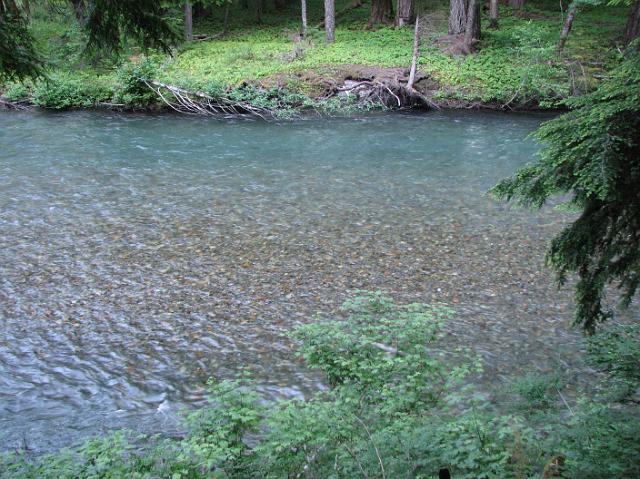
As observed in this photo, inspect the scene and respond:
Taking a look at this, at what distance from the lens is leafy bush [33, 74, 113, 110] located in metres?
22.1

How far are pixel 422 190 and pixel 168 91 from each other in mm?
12939

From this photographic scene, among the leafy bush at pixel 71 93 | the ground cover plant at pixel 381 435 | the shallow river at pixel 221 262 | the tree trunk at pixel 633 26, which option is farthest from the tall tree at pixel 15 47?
the tree trunk at pixel 633 26

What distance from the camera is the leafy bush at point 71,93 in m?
22.1

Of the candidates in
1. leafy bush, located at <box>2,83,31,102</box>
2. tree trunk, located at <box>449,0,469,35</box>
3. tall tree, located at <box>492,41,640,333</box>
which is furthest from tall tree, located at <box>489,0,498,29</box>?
tall tree, located at <box>492,41,640,333</box>

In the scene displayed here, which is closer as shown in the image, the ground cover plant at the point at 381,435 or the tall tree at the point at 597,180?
the ground cover plant at the point at 381,435

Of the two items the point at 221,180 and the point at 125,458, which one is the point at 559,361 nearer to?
the point at 125,458

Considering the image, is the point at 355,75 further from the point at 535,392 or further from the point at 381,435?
the point at 381,435

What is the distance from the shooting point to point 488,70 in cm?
2345

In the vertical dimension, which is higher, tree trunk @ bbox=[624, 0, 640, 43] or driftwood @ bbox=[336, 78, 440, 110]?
tree trunk @ bbox=[624, 0, 640, 43]

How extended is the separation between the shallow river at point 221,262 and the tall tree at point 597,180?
7.27 ft

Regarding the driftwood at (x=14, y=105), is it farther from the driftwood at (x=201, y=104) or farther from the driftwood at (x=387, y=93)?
the driftwood at (x=387, y=93)

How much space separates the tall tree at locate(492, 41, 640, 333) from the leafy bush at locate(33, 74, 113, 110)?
21.1 m

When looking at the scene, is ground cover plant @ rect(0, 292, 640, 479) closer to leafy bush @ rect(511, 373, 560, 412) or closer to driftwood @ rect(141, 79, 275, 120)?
leafy bush @ rect(511, 373, 560, 412)

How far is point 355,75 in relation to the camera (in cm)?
2353
